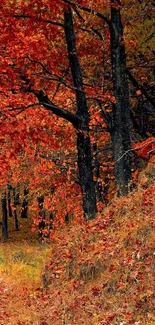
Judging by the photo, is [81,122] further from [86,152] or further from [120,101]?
[120,101]

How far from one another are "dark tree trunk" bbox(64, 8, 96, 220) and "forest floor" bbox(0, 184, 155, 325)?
3.25 ft

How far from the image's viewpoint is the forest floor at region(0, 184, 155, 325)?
7188 millimetres

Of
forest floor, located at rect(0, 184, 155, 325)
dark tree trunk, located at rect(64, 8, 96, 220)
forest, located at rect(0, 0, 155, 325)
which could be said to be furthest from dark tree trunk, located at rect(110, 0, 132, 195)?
forest floor, located at rect(0, 184, 155, 325)

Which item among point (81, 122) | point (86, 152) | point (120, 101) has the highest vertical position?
point (120, 101)

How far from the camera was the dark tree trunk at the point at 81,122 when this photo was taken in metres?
12.3

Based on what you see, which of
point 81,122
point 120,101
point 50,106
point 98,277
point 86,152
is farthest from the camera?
point 120,101

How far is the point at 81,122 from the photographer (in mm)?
12328

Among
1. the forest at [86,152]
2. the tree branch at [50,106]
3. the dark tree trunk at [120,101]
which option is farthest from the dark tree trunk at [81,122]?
the dark tree trunk at [120,101]

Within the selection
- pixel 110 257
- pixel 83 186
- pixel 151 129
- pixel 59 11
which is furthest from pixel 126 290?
pixel 151 129

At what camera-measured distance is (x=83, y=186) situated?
1270 centimetres

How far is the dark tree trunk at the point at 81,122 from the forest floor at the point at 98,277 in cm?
99

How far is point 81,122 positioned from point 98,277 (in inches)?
178

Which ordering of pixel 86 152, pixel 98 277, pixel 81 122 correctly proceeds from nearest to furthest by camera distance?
pixel 98 277, pixel 81 122, pixel 86 152

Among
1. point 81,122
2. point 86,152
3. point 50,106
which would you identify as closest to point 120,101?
point 81,122
